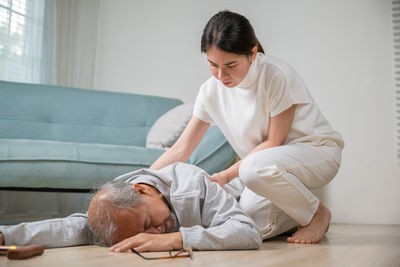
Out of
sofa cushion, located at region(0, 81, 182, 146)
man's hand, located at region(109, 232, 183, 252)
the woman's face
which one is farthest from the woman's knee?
sofa cushion, located at region(0, 81, 182, 146)

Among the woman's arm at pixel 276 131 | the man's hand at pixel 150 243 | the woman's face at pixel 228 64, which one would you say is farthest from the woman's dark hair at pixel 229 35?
the man's hand at pixel 150 243

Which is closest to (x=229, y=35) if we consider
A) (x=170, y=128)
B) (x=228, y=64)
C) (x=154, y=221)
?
(x=228, y=64)

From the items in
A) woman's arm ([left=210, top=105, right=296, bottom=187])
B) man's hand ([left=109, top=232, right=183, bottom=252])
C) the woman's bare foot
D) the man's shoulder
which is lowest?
the woman's bare foot

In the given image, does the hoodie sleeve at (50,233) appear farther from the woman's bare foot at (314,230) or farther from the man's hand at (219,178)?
the woman's bare foot at (314,230)

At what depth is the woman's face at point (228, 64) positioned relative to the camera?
1.52 metres

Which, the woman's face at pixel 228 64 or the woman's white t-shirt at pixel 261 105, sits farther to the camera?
the woman's white t-shirt at pixel 261 105

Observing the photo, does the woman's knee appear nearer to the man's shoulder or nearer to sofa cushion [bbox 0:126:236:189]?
the man's shoulder

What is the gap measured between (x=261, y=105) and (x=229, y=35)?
336 mm

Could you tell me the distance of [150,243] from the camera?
1.16 meters

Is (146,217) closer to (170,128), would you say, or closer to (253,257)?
(253,257)

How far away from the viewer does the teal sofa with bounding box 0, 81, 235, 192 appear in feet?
6.82

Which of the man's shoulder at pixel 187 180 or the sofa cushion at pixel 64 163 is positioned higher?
the man's shoulder at pixel 187 180

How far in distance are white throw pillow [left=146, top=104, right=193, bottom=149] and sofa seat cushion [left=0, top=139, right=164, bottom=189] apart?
0.35 metres

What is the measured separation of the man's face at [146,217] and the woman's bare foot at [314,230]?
1.69ft
